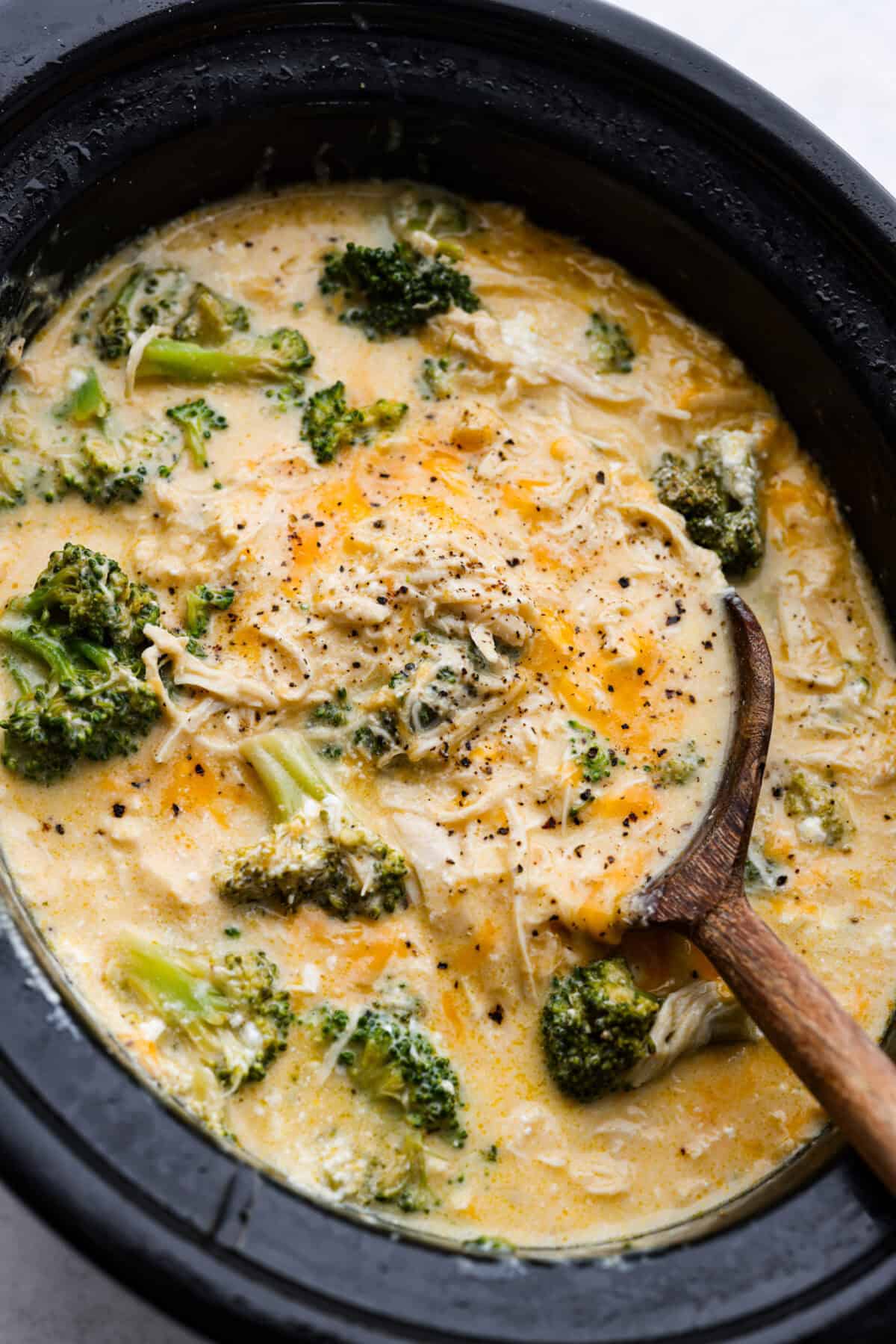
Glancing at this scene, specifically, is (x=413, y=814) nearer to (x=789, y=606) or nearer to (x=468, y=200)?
(x=789, y=606)

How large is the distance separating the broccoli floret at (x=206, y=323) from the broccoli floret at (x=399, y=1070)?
2297 millimetres

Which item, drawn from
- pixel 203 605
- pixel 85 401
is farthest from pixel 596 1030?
pixel 85 401

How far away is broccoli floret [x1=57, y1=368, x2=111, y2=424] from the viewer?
14.5ft

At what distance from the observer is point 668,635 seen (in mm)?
4336

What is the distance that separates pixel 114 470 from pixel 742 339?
2221mm

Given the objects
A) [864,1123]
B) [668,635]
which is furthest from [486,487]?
[864,1123]

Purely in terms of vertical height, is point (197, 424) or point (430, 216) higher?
point (430, 216)

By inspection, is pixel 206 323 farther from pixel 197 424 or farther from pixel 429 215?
pixel 429 215

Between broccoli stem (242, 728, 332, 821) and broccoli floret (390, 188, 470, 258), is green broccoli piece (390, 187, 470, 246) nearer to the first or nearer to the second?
broccoli floret (390, 188, 470, 258)

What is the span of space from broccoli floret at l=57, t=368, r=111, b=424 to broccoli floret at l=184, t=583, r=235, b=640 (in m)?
0.73

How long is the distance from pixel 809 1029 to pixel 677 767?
3.04 ft

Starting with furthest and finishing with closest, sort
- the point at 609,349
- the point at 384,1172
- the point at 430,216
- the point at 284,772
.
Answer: the point at 430,216 < the point at 609,349 < the point at 284,772 < the point at 384,1172

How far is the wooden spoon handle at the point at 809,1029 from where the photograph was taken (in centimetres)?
333

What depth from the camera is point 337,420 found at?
4.48m
